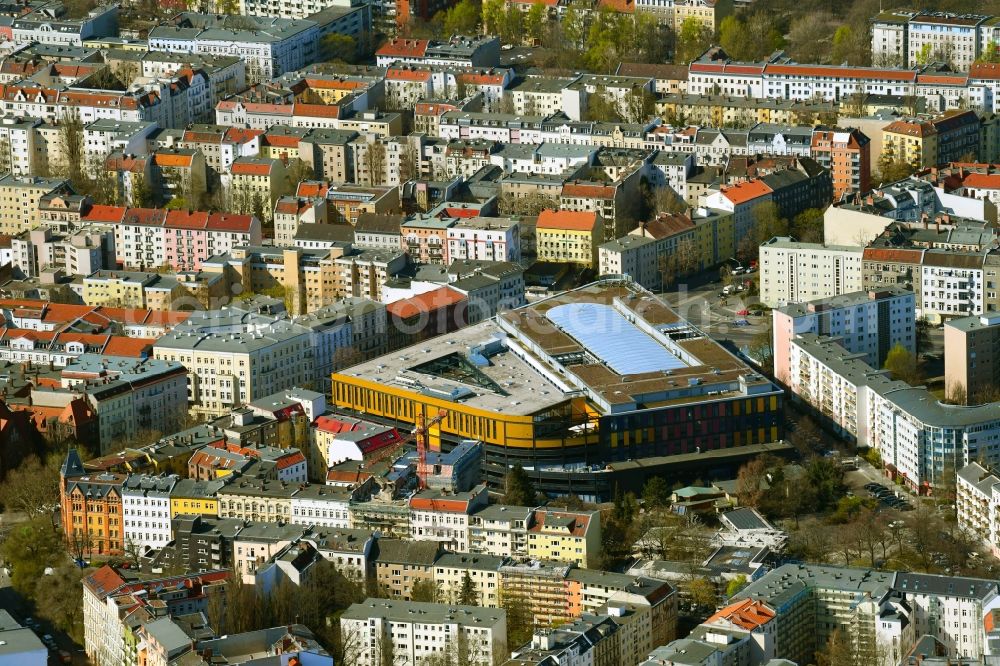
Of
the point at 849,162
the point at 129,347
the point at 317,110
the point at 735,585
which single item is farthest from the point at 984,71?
the point at 735,585

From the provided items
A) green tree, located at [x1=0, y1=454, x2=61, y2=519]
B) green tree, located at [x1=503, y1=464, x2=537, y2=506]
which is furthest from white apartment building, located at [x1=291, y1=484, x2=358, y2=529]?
green tree, located at [x1=0, y1=454, x2=61, y2=519]

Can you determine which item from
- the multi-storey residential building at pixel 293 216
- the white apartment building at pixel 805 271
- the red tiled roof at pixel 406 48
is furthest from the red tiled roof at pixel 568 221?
the red tiled roof at pixel 406 48

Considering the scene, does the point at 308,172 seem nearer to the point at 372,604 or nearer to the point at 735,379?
the point at 735,379

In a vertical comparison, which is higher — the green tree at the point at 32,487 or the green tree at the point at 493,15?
the green tree at the point at 493,15

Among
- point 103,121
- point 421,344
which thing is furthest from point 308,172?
point 421,344

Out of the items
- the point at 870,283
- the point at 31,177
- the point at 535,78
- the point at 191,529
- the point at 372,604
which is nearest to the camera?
the point at 372,604

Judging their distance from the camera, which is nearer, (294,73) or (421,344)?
(421,344)

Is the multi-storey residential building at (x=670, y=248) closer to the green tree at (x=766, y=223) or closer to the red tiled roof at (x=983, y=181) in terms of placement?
the green tree at (x=766, y=223)
